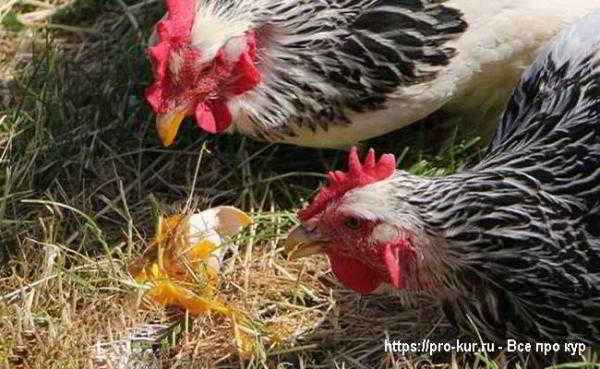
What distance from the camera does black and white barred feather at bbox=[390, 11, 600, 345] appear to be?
2.76 metres

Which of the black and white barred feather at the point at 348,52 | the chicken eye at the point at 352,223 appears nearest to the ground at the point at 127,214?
the black and white barred feather at the point at 348,52

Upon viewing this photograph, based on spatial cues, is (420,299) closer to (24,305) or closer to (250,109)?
→ (250,109)

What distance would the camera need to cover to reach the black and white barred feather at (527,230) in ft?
9.07

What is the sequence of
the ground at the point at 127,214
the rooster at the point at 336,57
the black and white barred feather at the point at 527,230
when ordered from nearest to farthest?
the black and white barred feather at the point at 527,230 → the ground at the point at 127,214 → the rooster at the point at 336,57

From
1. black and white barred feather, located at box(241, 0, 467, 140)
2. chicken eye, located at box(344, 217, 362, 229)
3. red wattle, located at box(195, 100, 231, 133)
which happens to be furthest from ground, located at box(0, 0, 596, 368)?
chicken eye, located at box(344, 217, 362, 229)

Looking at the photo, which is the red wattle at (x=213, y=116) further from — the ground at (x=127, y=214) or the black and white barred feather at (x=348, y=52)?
the ground at (x=127, y=214)

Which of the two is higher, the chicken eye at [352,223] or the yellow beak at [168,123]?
the chicken eye at [352,223]

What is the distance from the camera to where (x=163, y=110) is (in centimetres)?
334

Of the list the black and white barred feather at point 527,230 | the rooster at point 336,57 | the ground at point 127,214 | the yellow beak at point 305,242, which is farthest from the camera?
the rooster at point 336,57

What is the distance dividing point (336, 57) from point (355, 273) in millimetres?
803

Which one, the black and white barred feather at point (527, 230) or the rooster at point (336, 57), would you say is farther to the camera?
the rooster at point (336, 57)

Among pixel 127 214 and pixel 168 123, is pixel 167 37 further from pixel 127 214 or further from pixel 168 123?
pixel 127 214

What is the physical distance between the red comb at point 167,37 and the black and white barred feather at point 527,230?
87cm

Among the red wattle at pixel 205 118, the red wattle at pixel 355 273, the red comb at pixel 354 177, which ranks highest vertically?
the red comb at pixel 354 177
